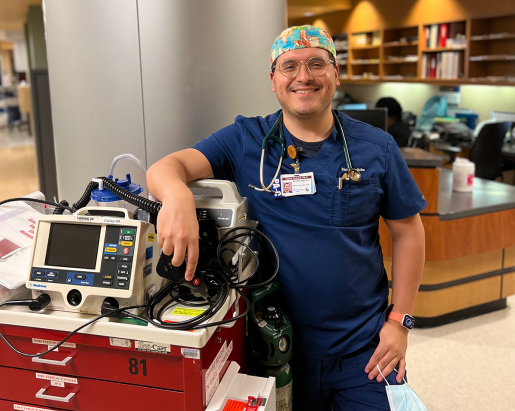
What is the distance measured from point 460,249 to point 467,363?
2.19ft

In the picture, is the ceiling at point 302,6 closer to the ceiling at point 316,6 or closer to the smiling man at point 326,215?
the ceiling at point 316,6

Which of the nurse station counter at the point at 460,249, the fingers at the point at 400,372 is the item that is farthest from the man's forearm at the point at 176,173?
the nurse station counter at the point at 460,249

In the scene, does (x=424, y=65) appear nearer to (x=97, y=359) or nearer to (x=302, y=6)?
(x=302, y=6)

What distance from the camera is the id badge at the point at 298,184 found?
1507 millimetres

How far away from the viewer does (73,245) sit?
1.20 meters

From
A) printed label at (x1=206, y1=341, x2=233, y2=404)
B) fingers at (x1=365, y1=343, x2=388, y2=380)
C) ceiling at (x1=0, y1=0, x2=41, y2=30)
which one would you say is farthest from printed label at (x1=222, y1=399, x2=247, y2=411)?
ceiling at (x1=0, y1=0, x2=41, y2=30)

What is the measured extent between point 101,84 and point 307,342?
1.24 m

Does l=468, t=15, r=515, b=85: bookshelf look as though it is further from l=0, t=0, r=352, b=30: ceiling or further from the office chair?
l=0, t=0, r=352, b=30: ceiling

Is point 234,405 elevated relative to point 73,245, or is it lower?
lower

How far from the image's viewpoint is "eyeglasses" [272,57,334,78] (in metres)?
1.53

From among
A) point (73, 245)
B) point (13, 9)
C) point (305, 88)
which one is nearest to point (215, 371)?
point (73, 245)

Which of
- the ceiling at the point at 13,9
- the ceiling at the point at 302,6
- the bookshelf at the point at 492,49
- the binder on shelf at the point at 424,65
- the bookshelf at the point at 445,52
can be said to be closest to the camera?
the bookshelf at the point at 492,49

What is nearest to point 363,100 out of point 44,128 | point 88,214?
point 44,128

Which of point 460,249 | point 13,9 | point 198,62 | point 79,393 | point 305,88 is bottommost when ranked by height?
point 460,249
